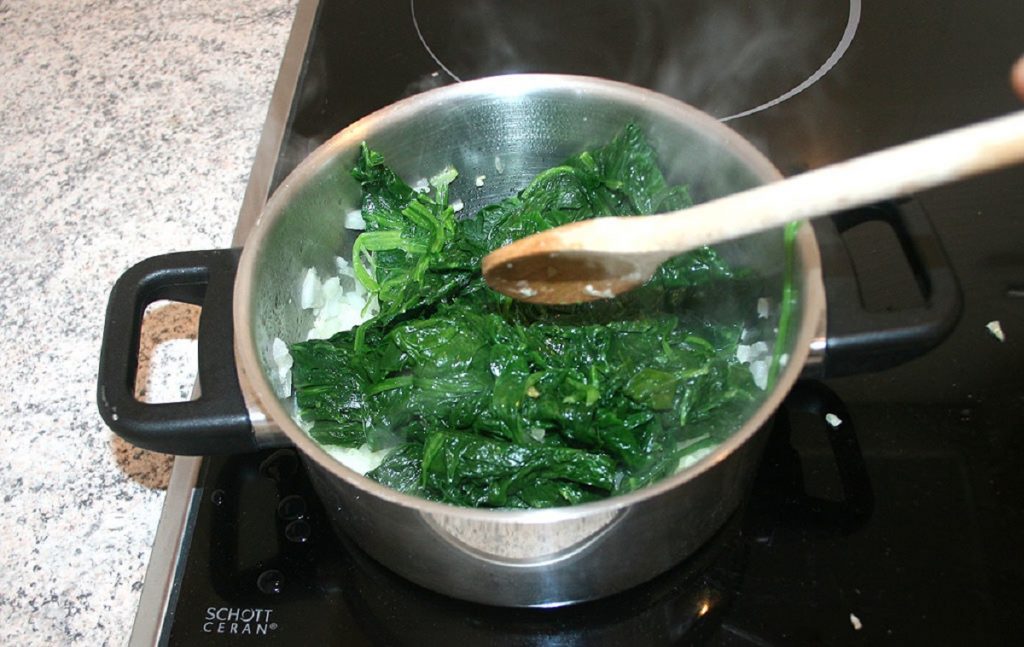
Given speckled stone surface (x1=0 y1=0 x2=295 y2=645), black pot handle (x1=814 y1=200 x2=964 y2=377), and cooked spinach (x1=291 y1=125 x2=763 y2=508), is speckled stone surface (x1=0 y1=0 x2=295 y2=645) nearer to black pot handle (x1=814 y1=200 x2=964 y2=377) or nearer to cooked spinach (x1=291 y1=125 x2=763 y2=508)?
cooked spinach (x1=291 y1=125 x2=763 y2=508)

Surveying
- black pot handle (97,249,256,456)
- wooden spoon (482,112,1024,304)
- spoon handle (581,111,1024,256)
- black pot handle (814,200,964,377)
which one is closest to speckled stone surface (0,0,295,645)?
black pot handle (97,249,256,456)

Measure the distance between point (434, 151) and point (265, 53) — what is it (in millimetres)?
795

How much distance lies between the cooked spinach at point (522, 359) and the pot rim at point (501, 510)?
0.08m

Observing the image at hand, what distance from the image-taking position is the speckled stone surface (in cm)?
140

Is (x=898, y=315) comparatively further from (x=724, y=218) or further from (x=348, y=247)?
(x=348, y=247)

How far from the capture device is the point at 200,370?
1162 mm

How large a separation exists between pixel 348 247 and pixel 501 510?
2.31 ft

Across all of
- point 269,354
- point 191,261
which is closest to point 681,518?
point 269,354

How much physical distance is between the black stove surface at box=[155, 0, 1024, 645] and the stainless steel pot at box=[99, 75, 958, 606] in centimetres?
6

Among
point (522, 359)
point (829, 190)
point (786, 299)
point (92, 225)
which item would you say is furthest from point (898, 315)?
point (92, 225)

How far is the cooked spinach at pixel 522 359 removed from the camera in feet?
4.19

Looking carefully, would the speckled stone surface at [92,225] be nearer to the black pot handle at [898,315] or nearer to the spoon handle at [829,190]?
the spoon handle at [829,190]

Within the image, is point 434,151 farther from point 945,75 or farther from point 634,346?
point 945,75

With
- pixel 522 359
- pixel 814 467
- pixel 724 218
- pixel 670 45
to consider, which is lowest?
pixel 814 467
